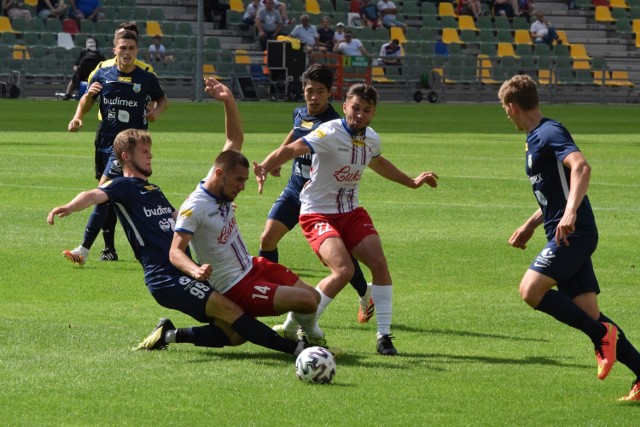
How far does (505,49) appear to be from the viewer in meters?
48.7

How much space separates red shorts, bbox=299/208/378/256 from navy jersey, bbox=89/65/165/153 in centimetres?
452

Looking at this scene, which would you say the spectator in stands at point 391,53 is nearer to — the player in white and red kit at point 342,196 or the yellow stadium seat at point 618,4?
the yellow stadium seat at point 618,4

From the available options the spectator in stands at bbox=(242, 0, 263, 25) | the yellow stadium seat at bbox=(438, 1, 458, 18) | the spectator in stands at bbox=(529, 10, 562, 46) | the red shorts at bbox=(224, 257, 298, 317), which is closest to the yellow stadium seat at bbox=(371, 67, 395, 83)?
the spectator in stands at bbox=(242, 0, 263, 25)

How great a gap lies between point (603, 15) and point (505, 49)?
626cm

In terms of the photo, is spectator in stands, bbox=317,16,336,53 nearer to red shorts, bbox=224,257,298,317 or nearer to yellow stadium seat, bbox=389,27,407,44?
yellow stadium seat, bbox=389,27,407,44

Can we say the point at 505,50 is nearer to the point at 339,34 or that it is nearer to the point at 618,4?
the point at 339,34

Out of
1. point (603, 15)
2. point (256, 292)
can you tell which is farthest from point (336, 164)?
point (603, 15)

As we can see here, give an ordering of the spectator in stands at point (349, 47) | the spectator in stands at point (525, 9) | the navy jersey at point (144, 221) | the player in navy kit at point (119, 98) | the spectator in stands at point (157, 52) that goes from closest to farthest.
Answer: the navy jersey at point (144, 221), the player in navy kit at point (119, 98), the spectator in stands at point (157, 52), the spectator in stands at point (349, 47), the spectator in stands at point (525, 9)

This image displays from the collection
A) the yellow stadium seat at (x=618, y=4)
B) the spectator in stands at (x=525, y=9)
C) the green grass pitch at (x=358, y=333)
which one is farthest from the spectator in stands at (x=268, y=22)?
the green grass pitch at (x=358, y=333)

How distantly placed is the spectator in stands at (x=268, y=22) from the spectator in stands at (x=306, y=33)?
61cm

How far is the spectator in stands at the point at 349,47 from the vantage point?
43.5 m

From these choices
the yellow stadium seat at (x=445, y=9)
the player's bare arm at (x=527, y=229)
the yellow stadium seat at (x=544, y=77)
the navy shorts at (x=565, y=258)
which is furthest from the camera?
the yellow stadium seat at (x=445, y=9)

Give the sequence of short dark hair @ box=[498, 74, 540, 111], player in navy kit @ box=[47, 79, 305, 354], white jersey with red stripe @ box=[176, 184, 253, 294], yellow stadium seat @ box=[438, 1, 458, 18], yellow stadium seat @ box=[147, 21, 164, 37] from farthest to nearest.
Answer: yellow stadium seat @ box=[438, 1, 458, 18]
yellow stadium seat @ box=[147, 21, 164, 37]
player in navy kit @ box=[47, 79, 305, 354]
white jersey with red stripe @ box=[176, 184, 253, 294]
short dark hair @ box=[498, 74, 540, 111]

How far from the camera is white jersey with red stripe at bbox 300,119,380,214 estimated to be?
355 inches
